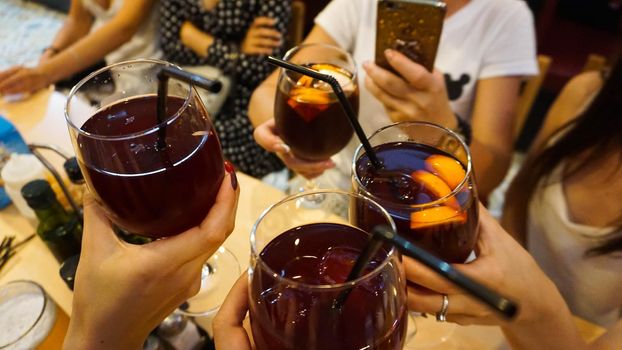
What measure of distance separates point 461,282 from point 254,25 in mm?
1708

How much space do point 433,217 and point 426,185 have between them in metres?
0.07

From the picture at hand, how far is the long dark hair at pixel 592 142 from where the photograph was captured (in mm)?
1075

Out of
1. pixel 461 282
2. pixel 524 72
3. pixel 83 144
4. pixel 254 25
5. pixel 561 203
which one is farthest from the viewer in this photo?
pixel 254 25

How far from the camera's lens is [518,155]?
2.79m

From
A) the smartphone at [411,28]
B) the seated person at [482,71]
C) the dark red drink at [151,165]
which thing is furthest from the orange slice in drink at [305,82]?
the seated person at [482,71]

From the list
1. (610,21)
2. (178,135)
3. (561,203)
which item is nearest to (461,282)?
(178,135)

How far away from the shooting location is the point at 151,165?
26.4 inches

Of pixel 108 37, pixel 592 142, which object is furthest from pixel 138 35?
pixel 592 142

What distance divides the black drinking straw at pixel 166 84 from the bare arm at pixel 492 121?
1002 millimetres

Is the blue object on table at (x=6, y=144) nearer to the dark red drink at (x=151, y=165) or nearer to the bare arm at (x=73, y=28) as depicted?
the dark red drink at (x=151, y=165)

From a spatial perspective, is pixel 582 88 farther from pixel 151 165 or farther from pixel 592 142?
pixel 151 165

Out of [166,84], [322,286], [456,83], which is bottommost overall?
[456,83]

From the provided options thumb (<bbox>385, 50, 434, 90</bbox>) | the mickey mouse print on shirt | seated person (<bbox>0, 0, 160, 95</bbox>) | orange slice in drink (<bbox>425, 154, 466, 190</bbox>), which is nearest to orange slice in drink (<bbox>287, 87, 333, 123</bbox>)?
thumb (<bbox>385, 50, 434, 90</bbox>)

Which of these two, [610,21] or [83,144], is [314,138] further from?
[610,21]
